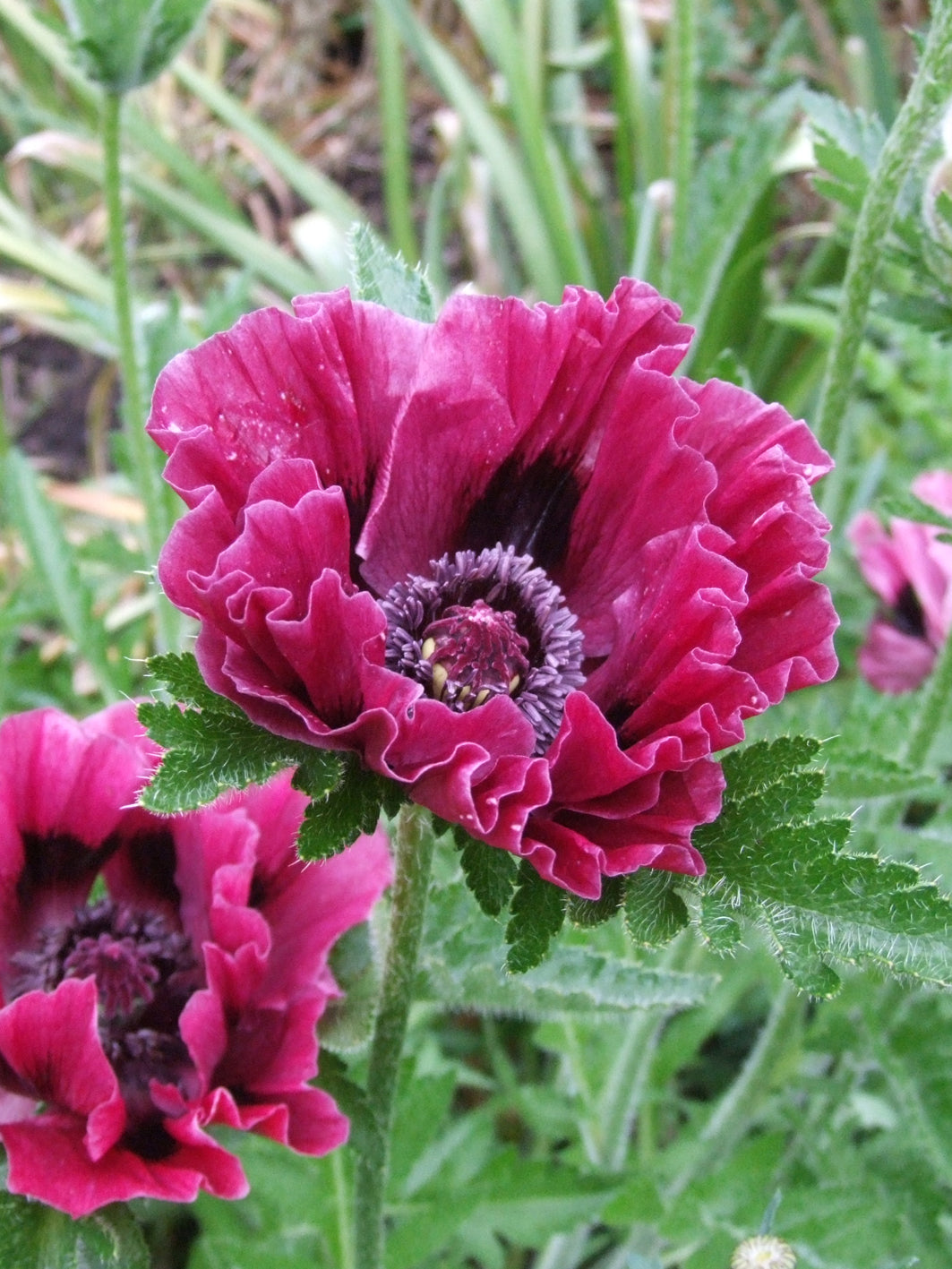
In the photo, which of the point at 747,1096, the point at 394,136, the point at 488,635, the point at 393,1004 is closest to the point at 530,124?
the point at 394,136

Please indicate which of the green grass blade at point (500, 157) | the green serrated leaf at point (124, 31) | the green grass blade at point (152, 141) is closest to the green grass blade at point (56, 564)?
the green serrated leaf at point (124, 31)

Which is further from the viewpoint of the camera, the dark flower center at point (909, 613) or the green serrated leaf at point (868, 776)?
the dark flower center at point (909, 613)

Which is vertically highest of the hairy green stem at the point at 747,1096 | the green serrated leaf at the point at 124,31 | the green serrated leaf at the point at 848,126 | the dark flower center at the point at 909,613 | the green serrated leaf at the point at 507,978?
the green serrated leaf at the point at 124,31

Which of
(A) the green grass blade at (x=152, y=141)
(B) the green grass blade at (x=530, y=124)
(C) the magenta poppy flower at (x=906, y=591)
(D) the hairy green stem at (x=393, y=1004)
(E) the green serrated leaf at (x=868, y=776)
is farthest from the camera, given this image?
(A) the green grass blade at (x=152, y=141)

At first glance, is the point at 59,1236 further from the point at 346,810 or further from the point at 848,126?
the point at 848,126

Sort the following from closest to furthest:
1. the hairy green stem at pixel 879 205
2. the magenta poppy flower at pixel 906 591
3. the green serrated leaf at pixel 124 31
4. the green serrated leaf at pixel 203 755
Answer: the green serrated leaf at pixel 203 755, the hairy green stem at pixel 879 205, the green serrated leaf at pixel 124 31, the magenta poppy flower at pixel 906 591

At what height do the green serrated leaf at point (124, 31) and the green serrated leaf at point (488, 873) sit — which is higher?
the green serrated leaf at point (124, 31)

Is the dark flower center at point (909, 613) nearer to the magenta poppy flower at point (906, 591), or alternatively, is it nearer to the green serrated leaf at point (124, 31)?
the magenta poppy flower at point (906, 591)
